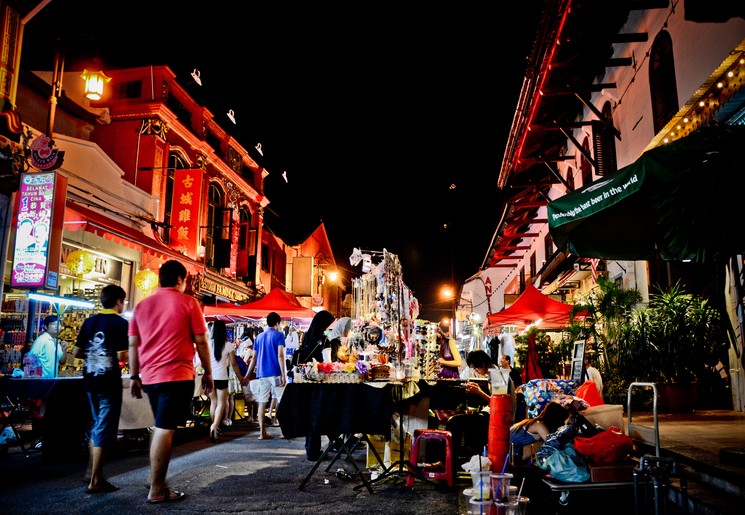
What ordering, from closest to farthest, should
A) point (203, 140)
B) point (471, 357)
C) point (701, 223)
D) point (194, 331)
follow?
point (701, 223) < point (194, 331) < point (471, 357) < point (203, 140)

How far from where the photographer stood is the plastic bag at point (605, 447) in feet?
16.7

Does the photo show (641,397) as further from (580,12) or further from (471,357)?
(580,12)

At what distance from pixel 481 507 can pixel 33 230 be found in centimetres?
998

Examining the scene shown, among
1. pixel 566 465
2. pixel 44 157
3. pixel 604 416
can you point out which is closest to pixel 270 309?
pixel 44 157

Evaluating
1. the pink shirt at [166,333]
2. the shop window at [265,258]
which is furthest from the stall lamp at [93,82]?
the shop window at [265,258]

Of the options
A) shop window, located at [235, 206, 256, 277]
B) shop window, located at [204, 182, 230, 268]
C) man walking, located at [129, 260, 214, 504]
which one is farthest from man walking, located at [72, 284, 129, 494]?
shop window, located at [235, 206, 256, 277]

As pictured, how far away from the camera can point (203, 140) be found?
22375 mm

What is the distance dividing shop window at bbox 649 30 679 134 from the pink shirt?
949cm

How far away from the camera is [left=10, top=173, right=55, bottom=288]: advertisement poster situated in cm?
1046

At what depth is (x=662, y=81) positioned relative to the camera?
11.4m

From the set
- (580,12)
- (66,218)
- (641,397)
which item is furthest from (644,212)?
(66,218)

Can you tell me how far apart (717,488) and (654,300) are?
721 centimetres

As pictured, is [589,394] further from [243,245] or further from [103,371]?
[243,245]

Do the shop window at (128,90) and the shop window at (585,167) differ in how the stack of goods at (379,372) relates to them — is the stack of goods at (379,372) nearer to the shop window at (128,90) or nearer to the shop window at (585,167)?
the shop window at (585,167)
